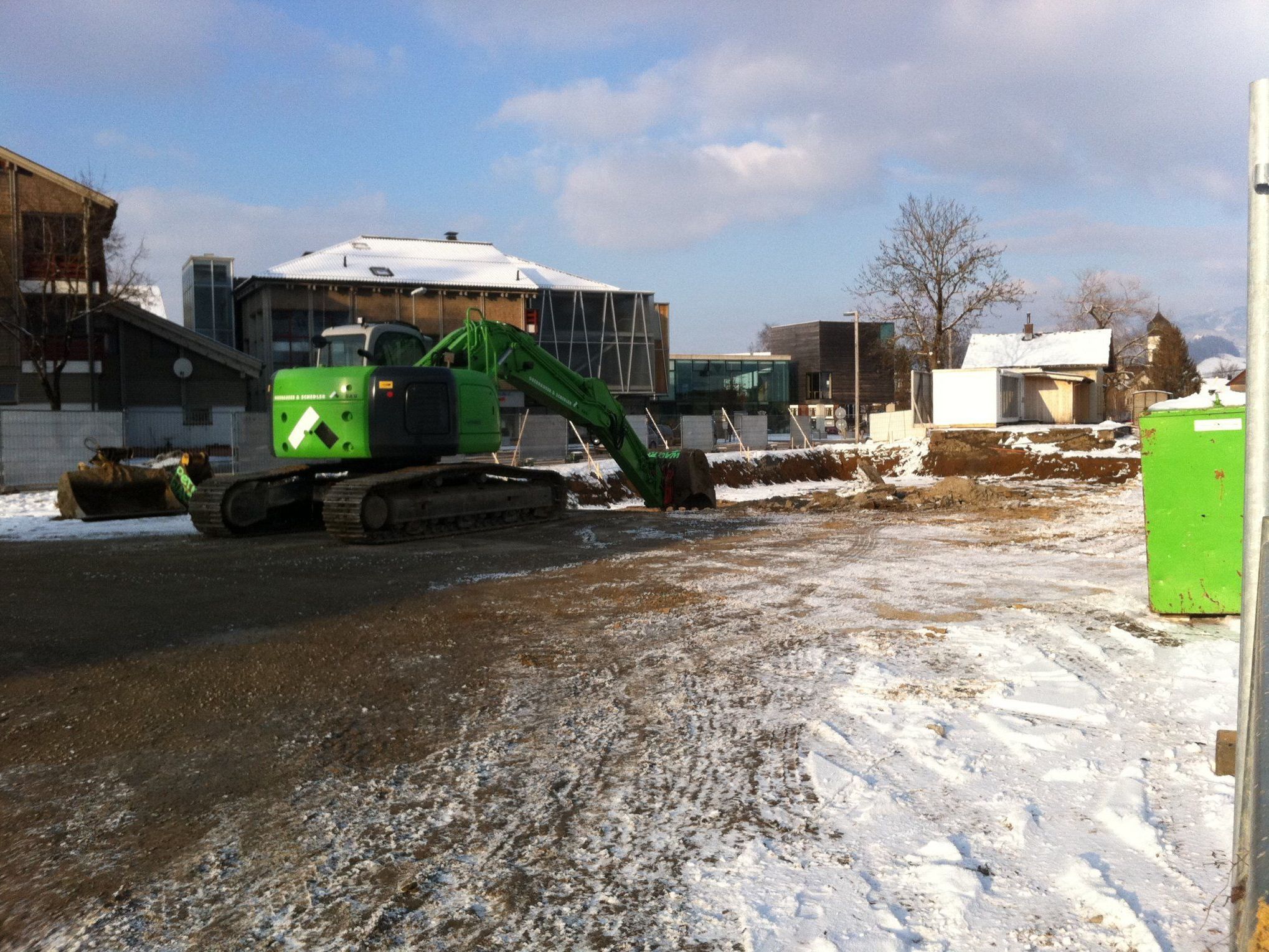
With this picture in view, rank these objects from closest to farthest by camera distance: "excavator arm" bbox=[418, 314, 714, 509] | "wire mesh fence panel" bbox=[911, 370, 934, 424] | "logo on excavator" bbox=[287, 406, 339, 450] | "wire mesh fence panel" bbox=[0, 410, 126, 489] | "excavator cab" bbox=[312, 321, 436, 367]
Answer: "logo on excavator" bbox=[287, 406, 339, 450]
"excavator cab" bbox=[312, 321, 436, 367]
"excavator arm" bbox=[418, 314, 714, 509]
"wire mesh fence panel" bbox=[0, 410, 126, 489]
"wire mesh fence panel" bbox=[911, 370, 934, 424]

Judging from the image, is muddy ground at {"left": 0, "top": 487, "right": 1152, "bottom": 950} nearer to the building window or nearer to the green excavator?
the green excavator

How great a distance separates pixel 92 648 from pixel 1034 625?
259 inches

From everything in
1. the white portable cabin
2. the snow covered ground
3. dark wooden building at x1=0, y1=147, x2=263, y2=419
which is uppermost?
dark wooden building at x1=0, y1=147, x2=263, y2=419

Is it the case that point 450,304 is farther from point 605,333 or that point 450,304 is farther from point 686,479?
point 686,479

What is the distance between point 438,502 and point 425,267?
3475 cm

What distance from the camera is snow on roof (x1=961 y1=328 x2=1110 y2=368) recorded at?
48719 mm

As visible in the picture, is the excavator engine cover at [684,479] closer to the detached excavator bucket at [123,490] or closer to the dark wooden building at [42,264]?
the detached excavator bucket at [123,490]

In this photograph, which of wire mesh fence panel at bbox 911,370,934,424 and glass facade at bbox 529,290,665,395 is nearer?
wire mesh fence panel at bbox 911,370,934,424

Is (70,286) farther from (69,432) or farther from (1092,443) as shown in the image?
(1092,443)

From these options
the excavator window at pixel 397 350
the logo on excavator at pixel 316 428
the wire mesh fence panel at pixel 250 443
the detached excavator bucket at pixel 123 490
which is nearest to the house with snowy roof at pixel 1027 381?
the wire mesh fence panel at pixel 250 443

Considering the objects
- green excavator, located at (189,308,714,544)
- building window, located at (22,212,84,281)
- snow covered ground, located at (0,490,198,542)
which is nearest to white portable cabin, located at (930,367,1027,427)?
green excavator, located at (189,308,714,544)

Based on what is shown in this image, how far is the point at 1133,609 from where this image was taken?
762 cm

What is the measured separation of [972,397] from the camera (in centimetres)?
3750

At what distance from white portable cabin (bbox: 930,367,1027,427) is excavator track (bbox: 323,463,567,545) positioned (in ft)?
83.0
